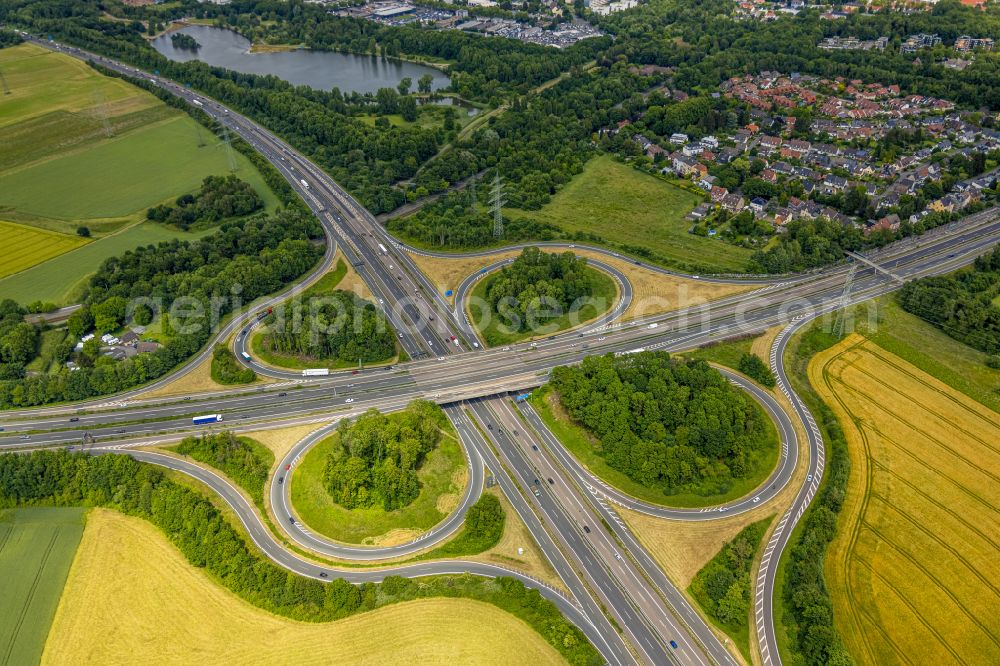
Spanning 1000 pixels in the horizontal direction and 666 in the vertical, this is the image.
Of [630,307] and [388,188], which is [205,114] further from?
[630,307]

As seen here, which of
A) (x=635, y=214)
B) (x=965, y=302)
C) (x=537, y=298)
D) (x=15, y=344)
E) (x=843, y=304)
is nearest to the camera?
(x=15, y=344)

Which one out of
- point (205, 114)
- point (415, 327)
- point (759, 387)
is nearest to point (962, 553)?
point (759, 387)

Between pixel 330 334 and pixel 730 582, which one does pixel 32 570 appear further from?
pixel 730 582

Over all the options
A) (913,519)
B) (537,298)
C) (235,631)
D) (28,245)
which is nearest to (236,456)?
(235,631)

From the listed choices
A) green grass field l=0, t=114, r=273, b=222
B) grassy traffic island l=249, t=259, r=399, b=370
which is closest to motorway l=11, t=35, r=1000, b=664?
grassy traffic island l=249, t=259, r=399, b=370

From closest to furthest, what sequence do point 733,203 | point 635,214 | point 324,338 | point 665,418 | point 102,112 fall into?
point 665,418, point 324,338, point 733,203, point 635,214, point 102,112

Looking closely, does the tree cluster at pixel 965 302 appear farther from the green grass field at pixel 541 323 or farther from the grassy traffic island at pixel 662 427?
the green grass field at pixel 541 323

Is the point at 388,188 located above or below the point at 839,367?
above
